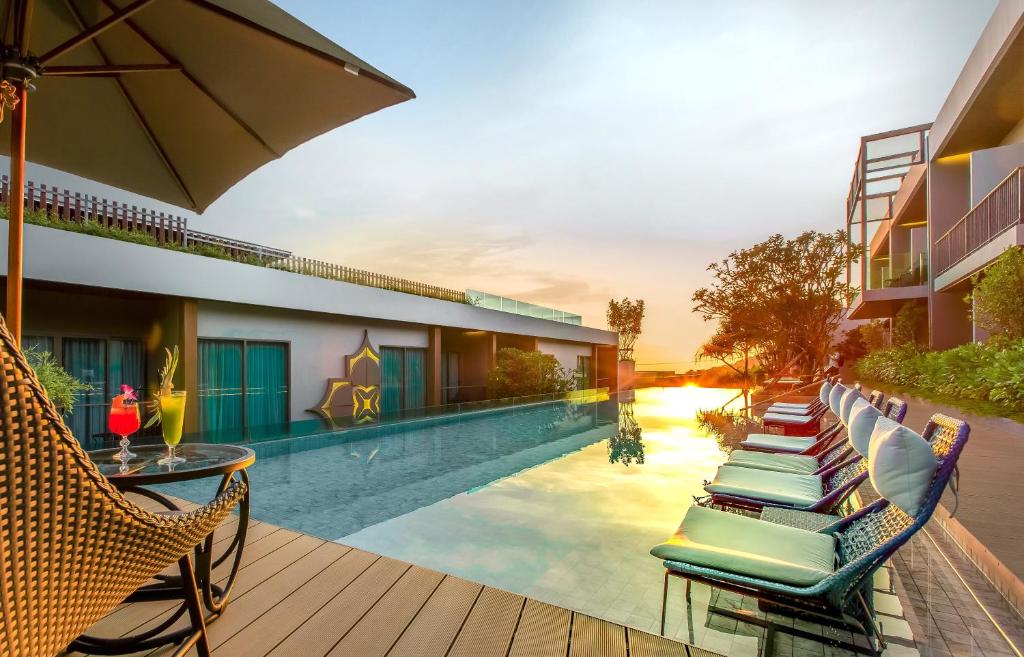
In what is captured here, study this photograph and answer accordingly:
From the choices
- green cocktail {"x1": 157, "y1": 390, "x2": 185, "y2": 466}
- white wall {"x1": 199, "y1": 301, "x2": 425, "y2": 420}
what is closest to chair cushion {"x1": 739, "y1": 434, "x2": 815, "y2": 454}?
green cocktail {"x1": 157, "y1": 390, "x2": 185, "y2": 466}

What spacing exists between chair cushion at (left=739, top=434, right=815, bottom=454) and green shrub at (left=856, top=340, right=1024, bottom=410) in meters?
2.41

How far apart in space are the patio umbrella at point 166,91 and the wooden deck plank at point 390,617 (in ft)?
6.98

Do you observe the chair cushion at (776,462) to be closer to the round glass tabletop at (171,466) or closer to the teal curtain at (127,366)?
the round glass tabletop at (171,466)

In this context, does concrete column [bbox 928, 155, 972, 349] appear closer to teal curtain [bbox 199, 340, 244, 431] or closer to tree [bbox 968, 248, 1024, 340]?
tree [bbox 968, 248, 1024, 340]

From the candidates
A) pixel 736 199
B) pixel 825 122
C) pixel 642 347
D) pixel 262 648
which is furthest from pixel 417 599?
pixel 642 347

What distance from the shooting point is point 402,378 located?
13617 mm

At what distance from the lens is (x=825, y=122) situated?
41.4 ft

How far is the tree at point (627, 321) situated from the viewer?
30.0 metres

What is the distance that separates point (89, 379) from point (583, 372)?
1817 cm

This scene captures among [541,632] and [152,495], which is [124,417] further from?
[541,632]

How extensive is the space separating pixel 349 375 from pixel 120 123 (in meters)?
8.93

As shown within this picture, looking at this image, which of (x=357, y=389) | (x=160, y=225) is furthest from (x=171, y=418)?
(x=357, y=389)

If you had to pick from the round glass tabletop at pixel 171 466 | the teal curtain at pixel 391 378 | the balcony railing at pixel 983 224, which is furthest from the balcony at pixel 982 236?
the teal curtain at pixel 391 378

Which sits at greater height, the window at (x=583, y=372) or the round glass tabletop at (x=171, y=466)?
the round glass tabletop at (x=171, y=466)
